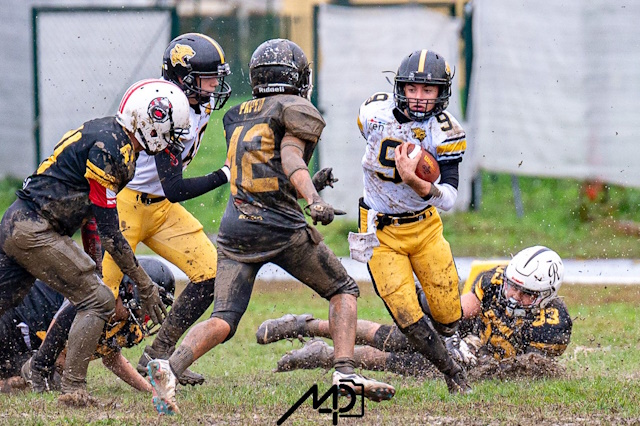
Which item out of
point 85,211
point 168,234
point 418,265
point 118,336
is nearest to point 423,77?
point 418,265

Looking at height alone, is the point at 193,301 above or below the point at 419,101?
below

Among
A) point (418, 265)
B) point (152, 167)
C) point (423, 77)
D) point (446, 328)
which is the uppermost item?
point (423, 77)

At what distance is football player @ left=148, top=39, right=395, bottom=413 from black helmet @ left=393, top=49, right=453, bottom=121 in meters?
0.74

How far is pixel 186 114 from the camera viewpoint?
233 inches

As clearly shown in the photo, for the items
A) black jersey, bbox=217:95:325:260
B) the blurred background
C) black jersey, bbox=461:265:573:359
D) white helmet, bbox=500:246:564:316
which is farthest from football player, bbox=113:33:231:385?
the blurred background

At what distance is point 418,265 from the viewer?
6.63 metres

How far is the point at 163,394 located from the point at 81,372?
765 millimetres

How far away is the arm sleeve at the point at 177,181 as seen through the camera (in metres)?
6.38

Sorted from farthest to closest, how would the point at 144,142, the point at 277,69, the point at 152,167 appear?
1. the point at 152,167
2. the point at 277,69
3. the point at 144,142

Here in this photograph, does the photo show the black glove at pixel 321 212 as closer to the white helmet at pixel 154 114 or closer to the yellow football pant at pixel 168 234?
the white helmet at pixel 154 114

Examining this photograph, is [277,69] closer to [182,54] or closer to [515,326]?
[182,54]

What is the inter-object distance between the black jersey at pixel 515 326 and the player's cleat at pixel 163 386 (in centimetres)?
253

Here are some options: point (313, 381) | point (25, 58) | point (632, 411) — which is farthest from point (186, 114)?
point (25, 58)

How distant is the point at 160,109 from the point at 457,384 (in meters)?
2.44
